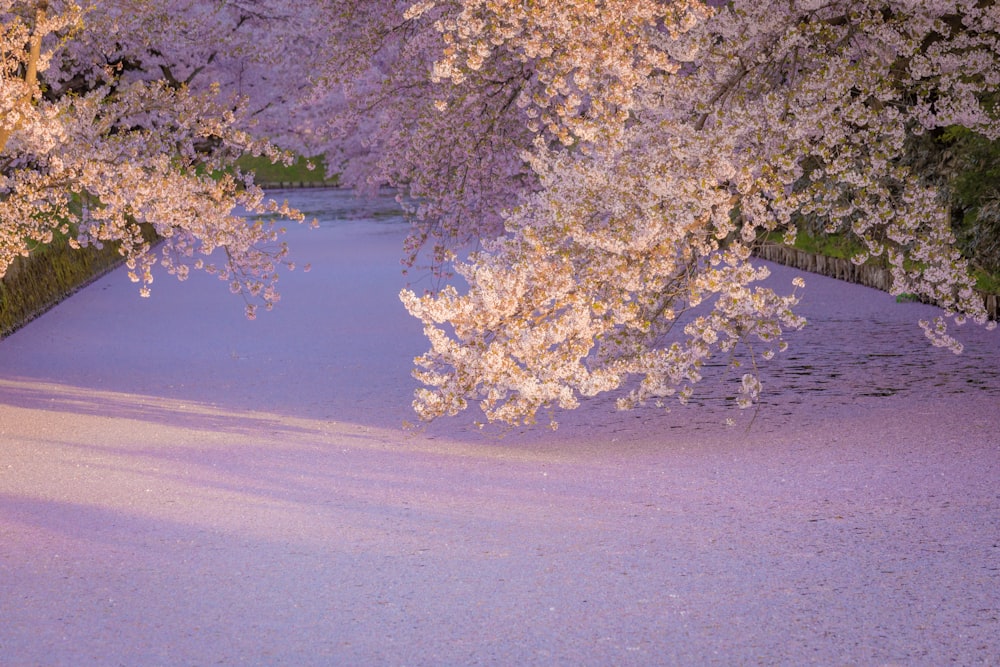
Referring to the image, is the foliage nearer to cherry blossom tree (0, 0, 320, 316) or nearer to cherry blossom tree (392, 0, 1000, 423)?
cherry blossom tree (392, 0, 1000, 423)

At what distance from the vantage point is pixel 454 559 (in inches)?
275

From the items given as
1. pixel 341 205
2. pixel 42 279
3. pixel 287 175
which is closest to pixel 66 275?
pixel 42 279

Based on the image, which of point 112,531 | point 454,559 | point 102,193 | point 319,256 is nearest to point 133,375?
point 102,193

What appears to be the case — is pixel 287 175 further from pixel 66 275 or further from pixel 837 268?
pixel 837 268

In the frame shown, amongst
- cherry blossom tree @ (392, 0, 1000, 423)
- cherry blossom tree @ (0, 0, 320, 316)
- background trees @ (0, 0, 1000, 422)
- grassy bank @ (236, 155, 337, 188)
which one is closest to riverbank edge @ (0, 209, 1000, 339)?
cherry blossom tree @ (0, 0, 320, 316)

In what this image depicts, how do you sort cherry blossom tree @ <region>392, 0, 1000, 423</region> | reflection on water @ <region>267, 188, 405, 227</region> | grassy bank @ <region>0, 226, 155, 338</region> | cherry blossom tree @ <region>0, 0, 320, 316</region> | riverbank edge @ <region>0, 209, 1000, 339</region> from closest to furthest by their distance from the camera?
cherry blossom tree @ <region>392, 0, 1000, 423</region> < cherry blossom tree @ <region>0, 0, 320, 316</region> < riverbank edge @ <region>0, 209, 1000, 339</region> < grassy bank @ <region>0, 226, 155, 338</region> < reflection on water @ <region>267, 188, 405, 227</region>

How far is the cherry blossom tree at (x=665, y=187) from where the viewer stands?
8.46 metres

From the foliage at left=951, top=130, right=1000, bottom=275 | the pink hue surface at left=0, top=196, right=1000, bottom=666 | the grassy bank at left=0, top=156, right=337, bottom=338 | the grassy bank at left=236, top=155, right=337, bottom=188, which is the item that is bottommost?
the grassy bank at left=236, top=155, right=337, bottom=188

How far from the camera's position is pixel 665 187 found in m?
8.55

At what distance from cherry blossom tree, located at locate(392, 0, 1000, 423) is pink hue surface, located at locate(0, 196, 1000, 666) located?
35.1 inches

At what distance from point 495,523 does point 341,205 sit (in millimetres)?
48445

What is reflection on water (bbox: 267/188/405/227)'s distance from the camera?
4550 centimetres

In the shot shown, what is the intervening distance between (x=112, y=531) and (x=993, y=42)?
7039 mm

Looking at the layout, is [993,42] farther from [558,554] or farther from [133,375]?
[133,375]
